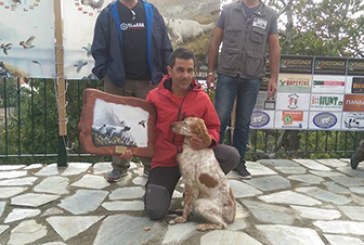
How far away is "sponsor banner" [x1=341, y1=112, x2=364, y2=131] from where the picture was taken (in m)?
5.54

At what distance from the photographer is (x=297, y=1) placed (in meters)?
10.9

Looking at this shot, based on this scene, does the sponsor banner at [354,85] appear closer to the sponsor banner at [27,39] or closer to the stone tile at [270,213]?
the stone tile at [270,213]

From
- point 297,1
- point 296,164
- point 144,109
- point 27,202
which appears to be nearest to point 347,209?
point 296,164

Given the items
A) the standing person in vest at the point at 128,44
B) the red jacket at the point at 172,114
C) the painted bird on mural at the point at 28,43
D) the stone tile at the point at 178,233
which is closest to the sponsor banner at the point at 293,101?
the standing person in vest at the point at 128,44

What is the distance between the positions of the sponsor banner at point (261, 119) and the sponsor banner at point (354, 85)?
45.1 inches

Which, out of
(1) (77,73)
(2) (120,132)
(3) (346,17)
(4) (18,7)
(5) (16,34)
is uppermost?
(3) (346,17)

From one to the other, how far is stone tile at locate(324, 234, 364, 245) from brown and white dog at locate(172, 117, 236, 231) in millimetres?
823

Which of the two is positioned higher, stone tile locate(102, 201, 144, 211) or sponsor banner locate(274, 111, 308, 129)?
sponsor banner locate(274, 111, 308, 129)

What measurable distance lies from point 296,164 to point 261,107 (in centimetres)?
94

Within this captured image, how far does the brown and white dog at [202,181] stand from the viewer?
292cm

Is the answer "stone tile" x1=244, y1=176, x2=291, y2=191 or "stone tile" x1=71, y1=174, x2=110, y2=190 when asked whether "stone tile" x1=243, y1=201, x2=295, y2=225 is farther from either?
"stone tile" x1=71, y1=174, x2=110, y2=190

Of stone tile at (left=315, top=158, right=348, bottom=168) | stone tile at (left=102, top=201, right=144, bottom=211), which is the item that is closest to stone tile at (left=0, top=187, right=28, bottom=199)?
stone tile at (left=102, top=201, right=144, bottom=211)

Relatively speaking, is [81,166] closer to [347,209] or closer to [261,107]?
[261,107]

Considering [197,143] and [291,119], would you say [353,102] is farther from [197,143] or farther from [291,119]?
[197,143]
